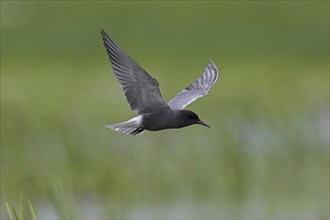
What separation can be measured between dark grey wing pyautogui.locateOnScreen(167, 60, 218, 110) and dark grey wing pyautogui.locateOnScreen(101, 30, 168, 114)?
0.24 metres

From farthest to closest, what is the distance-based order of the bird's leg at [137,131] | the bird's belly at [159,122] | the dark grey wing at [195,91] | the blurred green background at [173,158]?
1. the blurred green background at [173,158]
2. the dark grey wing at [195,91]
3. the bird's leg at [137,131]
4. the bird's belly at [159,122]

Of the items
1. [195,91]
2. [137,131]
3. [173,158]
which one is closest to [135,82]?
[137,131]

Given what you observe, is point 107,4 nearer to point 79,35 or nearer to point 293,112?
point 79,35

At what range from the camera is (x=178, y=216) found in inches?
296

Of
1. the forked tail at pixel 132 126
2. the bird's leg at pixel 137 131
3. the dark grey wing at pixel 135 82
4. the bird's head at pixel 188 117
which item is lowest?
the bird's leg at pixel 137 131

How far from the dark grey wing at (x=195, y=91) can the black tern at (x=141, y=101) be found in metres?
0.14

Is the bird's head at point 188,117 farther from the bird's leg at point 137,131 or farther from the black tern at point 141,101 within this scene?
the bird's leg at point 137,131

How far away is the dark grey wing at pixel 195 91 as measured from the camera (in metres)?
6.09

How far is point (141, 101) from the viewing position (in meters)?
5.75

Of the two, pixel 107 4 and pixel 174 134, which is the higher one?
pixel 107 4

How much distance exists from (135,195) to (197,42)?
263 inches

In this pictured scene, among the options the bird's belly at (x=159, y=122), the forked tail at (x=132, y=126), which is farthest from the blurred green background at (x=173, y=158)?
the bird's belly at (x=159, y=122)

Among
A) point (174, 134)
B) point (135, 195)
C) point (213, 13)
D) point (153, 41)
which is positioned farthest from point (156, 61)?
point (135, 195)

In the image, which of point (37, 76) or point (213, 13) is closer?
point (37, 76)
